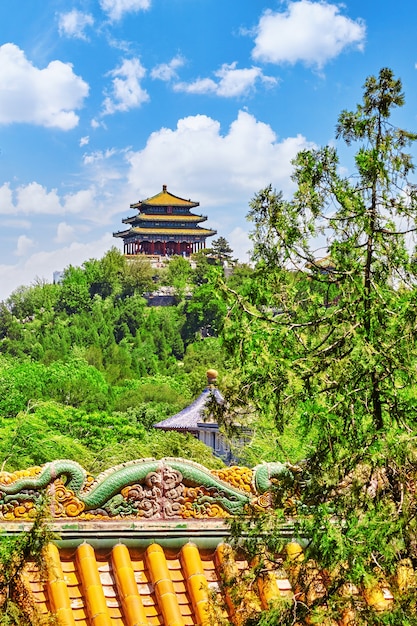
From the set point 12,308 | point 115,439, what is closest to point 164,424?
point 115,439

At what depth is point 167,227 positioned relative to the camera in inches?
2955

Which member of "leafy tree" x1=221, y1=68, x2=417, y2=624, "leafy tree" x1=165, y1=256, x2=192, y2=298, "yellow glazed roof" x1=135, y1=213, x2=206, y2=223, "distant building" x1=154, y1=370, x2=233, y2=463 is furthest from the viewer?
"yellow glazed roof" x1=135, y1=213, x2=206, y2=223

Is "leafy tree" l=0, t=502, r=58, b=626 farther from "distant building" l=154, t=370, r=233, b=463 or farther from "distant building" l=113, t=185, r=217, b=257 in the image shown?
"distant building" l=113, t=185, r=217, b=257

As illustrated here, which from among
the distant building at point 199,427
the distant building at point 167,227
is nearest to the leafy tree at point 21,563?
the distant building at point 199,427

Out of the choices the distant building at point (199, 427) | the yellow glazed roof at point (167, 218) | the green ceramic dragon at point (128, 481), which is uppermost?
the yellow glazed roof at point (167, 218)

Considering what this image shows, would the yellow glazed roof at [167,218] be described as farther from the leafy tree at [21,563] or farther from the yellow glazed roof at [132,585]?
the leafy tree at [21,563]

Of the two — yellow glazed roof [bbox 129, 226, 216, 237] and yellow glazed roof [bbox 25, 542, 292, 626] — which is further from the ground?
yellow glazed roof [bbox 129, 226, 216, 237]

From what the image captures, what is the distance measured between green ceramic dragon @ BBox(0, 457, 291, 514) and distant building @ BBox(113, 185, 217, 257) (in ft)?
231

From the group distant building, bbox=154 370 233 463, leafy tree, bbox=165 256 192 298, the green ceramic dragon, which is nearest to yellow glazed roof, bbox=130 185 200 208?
A: leafy tree, bbox=165 256 192 298

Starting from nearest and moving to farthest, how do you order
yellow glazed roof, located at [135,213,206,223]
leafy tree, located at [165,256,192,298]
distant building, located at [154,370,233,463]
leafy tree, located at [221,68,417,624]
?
1. leafy tree, located at [221,68,417,624]
2. distant building, located at [154,370,233,463]
3. leafy tree, located at [165,256,192,298]
4. yellow glazed roof, located at [135,213,206,223]

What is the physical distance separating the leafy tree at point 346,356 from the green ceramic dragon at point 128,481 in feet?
1.87

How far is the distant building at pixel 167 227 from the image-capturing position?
244 ft

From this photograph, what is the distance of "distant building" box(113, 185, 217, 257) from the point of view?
7438cm

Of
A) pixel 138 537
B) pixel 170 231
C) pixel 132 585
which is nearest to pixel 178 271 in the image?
pixel 170 231
